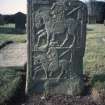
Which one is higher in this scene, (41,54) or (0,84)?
(41,54)

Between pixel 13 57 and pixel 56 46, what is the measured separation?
2974 millimetres

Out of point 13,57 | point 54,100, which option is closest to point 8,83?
point 54,100

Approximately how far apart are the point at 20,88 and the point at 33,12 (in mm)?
1356

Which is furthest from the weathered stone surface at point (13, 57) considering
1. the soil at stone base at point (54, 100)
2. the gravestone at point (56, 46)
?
the soil at stone base at point (54, 100)

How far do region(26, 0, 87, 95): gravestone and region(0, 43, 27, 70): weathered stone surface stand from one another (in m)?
1.51

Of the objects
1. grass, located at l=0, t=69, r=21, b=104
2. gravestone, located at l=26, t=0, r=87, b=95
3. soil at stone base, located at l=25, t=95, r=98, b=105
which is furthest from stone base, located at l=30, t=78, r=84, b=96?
grass, located at l=0, t=69, r=21, b=104

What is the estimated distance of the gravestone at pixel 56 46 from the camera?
5395mm

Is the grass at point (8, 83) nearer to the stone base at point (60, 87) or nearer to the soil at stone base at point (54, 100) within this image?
the soil at stone base at point (54, 100)

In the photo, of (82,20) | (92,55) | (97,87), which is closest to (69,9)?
(82,20)

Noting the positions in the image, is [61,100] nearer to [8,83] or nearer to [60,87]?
[60,87]

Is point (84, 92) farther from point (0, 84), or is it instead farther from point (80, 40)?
point (0, 84)

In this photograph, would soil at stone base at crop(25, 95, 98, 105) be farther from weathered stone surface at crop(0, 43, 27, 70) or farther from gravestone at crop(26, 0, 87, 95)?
weathered stone surface at crop(0, 43, 27, 70)

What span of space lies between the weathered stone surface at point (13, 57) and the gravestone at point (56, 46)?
4.97 ft

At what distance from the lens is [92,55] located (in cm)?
889
